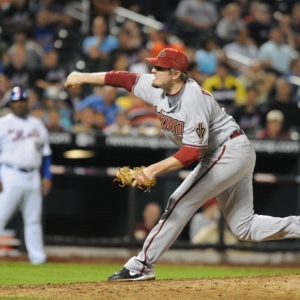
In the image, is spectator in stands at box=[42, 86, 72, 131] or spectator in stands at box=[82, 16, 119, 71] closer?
spectator in stands at box=[42, 86, 72, 131]

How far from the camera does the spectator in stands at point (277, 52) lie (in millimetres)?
13359

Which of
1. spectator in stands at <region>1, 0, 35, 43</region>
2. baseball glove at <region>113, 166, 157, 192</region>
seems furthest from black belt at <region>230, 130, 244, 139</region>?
spectator in stands at <region>1, 0, 35, 43</region>

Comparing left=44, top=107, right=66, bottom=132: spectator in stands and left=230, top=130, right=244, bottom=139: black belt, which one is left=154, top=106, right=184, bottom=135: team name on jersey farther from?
left=44, top=107, right=66, bottom=132: spectator in stands

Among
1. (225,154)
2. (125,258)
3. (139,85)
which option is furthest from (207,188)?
(125,258)

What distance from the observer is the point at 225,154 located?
19.3 feet

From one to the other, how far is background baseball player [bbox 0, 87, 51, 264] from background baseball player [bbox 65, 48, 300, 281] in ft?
9.81

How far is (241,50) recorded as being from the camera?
44.5 ft

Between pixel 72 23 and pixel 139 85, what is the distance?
8252 millimetres

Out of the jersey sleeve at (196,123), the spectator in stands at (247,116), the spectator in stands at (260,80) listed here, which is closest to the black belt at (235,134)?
the jersey sleeve at (196,123)

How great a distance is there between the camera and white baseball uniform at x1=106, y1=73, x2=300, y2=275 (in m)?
5.79

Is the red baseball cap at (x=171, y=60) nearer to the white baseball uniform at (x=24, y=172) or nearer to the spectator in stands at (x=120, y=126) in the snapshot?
the white baseball uniform at (x=24, y=172)

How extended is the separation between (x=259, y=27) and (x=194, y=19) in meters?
1.23

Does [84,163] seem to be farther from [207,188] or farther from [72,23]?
[207,188]

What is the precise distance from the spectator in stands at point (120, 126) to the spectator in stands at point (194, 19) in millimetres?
3473
